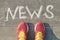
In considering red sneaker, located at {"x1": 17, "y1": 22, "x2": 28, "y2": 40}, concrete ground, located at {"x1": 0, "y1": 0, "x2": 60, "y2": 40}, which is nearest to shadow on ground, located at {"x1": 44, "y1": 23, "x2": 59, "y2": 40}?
concrete ground, located at {"x1": 0, "y1": 0, "x2": 60, "y2": 40}

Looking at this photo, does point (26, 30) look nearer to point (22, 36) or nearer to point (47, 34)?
point (22, 36)

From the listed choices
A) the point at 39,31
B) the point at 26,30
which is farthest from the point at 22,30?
the point at 39,31

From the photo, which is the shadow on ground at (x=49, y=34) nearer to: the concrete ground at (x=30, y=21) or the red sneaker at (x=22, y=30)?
the concrete ground at (x=30, y=21)

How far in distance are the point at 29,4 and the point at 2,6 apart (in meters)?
0.22

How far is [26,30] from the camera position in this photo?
2197mm

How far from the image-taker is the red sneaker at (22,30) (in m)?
2.16

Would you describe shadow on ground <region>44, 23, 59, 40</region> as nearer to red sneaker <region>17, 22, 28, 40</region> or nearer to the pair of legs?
the pair of legs

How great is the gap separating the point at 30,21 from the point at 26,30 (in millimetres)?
87

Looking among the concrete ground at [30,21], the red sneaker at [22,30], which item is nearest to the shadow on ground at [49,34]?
the concrete ground at [30,21]

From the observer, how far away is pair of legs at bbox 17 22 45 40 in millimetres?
2160

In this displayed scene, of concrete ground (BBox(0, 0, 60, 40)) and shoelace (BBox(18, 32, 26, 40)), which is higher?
concrete ground (BBox(0, 0, 60, 40))

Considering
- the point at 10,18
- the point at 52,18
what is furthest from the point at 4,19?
the point at 52,18

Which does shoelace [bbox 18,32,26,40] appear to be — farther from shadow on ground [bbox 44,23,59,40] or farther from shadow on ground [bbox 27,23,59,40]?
shadow on ground [bbox 44,23,59,40]

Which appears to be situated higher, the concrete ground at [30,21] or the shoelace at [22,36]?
the concrete ground at [30,21]
